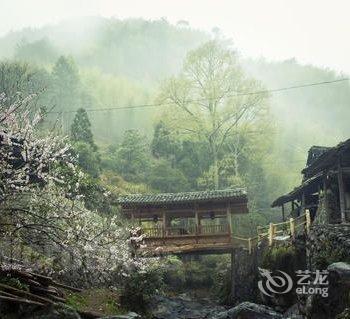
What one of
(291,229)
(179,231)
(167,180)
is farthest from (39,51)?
(291,229)

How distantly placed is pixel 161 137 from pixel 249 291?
983 inches

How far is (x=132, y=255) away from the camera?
22.8 m

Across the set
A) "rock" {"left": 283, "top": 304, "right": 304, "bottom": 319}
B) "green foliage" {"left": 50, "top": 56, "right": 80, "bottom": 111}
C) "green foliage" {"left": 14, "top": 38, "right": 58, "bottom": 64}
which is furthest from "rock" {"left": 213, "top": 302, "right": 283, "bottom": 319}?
"green foliage" {"left": 14, "top": 38, "right": 58, "bottom": 64}

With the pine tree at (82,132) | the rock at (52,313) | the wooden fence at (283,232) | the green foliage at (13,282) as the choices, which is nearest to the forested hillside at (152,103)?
the pine tree at (82,132)

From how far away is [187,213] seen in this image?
2870 centimetres

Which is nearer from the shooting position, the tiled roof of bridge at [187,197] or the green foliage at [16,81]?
the green foliage at [16,81]

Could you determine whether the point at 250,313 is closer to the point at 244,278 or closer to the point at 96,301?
the point at 96,301

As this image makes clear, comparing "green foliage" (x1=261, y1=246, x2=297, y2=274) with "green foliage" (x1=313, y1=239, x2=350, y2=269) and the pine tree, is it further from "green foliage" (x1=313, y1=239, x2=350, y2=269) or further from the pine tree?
the pine tree

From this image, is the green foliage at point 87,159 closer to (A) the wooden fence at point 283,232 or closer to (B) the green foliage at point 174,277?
(B) the green foliage at point 174,277

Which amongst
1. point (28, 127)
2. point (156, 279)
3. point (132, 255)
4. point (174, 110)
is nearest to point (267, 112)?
point (174, 110)

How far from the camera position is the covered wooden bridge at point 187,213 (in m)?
25.4
